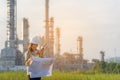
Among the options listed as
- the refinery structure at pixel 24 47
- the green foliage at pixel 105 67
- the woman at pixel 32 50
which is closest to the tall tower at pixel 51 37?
the refinery structure at pixel 24 47

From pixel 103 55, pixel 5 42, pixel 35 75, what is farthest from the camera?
pixel 5 42

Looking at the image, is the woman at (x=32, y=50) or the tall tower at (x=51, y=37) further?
the tall tower at (x=51, y=37)

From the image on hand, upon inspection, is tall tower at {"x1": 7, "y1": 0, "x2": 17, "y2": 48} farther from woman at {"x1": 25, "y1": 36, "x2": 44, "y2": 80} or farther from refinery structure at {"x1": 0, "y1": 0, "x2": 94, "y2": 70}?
woman at {"x1": 25, "y1": 36, "x2": 44, "y2": 80}

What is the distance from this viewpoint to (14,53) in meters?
40.8

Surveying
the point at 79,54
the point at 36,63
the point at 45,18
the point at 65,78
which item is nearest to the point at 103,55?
the point at 79,54

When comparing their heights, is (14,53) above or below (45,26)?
below

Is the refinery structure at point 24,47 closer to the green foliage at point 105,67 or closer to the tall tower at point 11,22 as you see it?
the tall tower at point 11,22

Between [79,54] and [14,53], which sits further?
[79,54]

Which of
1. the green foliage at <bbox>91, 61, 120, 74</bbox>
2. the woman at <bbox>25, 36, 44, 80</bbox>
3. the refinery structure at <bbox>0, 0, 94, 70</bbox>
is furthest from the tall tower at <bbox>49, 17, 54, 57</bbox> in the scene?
the woman at <bbox>25, 36, 44, 80</bbox>

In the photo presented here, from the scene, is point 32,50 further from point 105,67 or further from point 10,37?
point 10,37

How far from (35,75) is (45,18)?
3847 cm

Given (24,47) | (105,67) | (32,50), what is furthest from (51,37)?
(32,50)

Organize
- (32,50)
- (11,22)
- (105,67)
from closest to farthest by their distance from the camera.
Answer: (32,50)
(105,67)
(11,22)

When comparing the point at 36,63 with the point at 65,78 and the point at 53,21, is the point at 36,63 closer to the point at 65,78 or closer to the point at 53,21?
the point at 65,78
